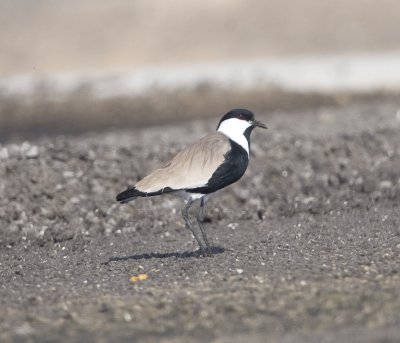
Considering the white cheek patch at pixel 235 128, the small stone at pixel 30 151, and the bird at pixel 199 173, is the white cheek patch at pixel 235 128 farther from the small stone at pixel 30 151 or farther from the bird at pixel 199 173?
the small stone at pixel 30 151

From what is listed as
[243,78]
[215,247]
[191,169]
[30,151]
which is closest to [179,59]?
[243,78]

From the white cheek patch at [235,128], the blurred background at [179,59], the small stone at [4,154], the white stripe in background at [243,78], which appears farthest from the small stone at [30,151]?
the white stripe in background at [243,78]

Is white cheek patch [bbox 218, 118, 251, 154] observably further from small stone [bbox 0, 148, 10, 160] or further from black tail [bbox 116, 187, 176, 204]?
small stone [bbox 0, 148, 10, 160]

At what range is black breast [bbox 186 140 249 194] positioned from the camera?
35.0ft

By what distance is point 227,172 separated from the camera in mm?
10703

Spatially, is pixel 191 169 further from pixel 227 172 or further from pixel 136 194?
pixel 136 194

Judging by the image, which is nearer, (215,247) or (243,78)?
(215,247)

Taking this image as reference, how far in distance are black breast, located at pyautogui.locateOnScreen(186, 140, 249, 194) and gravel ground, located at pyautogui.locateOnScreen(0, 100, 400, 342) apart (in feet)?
2.32

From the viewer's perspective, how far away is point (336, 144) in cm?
1636

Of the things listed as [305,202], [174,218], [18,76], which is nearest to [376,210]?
[305,202]

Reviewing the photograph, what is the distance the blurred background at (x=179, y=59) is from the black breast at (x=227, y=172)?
12.4 m

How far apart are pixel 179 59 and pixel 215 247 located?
76.5ft

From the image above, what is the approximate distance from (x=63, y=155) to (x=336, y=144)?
423cm

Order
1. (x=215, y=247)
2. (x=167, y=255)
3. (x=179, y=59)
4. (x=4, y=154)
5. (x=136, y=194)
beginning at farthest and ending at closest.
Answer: (x=179, y=59)
(x=4, y=154)
(x=215, y=247)
(x=167, y=255)
(x=136, y=194)
